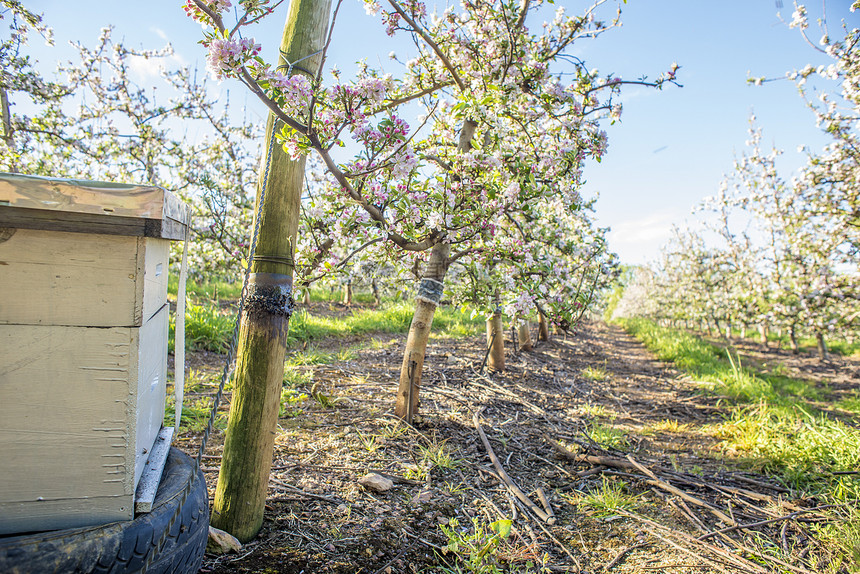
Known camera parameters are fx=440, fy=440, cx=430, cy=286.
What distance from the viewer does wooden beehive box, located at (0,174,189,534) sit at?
1.18m

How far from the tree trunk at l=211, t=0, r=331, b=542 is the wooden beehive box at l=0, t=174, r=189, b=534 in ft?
2.49

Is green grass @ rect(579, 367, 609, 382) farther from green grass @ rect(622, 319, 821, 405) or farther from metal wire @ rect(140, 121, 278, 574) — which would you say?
metal wire @ rect(140, 121, 278, 574)

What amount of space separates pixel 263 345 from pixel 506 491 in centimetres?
185

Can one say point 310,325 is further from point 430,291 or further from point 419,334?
point 430,291

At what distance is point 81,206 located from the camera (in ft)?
3.82

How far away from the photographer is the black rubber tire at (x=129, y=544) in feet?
3.65

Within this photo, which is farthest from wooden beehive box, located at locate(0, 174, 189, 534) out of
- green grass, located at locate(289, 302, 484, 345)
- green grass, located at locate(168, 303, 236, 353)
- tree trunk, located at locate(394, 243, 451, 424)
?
green grass, located at locate(289, 302, 484, 345)

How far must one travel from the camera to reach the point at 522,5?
3.54 m

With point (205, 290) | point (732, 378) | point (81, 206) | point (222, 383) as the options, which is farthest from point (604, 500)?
point (205, 290)

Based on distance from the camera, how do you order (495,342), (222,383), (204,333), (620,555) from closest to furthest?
(222,383), (620,555), (495,342), (204,333)

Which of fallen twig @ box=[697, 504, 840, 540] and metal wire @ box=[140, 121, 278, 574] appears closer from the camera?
metal wire @ box=[140, 121, 278, 574]

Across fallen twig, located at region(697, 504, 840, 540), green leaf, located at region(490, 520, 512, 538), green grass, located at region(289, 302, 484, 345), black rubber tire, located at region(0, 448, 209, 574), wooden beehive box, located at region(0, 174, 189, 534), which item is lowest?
fallen twig, located at region(697, 504, 840, 540)

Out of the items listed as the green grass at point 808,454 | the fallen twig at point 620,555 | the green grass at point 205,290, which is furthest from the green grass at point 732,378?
the green grass at point 205,290

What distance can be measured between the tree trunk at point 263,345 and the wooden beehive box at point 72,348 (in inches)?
29.9
